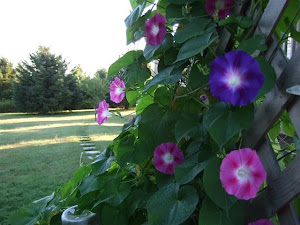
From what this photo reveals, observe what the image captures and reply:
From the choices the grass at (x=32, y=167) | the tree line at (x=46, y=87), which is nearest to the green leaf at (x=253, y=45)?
the grass at (x=32, y=167)

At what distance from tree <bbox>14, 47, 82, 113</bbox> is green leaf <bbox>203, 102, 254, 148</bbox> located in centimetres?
1595

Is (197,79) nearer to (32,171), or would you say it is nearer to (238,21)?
(238,21)

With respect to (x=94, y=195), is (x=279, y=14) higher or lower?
higher

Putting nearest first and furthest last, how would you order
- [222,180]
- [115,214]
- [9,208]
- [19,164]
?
[222,180], [115,214], [9,208], [19,164]

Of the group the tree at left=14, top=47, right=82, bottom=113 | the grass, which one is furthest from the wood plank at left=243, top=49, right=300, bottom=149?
the tree at left=14, top=47, right=82, bottom=113

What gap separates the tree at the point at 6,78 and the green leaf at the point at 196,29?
2207cm

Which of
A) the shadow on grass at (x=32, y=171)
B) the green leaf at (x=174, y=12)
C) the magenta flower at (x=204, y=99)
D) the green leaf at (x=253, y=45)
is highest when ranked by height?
the green leaf at (x=174, y=12)

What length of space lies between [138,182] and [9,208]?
1.89 metres

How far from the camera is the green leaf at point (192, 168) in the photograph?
60 cm

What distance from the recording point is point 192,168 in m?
0.63

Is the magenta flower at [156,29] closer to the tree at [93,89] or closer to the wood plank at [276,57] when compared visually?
the wood plank at [276,57]

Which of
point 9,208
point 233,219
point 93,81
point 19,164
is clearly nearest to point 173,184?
point 233,219

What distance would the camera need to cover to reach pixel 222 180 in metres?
0.52

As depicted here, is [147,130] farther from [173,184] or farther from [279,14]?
[279,14]
